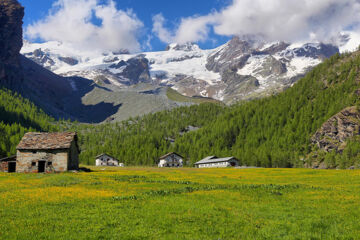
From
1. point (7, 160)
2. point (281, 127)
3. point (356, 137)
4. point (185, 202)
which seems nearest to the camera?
point (185, 202)

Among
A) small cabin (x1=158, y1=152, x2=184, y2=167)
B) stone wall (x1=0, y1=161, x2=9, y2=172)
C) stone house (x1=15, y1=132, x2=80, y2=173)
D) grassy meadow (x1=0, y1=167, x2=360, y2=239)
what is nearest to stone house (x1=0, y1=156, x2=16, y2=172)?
stone wall (x1=0, y1=161, x2=9, y2=172)

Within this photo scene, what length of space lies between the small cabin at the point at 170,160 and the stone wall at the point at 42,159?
354 feet

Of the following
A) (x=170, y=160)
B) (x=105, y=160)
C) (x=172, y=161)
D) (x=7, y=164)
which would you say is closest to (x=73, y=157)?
(x=7, y=164)

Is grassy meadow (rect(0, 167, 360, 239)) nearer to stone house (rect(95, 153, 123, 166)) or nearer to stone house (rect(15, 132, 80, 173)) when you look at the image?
stone house (rect(15, 132, 80, 173))

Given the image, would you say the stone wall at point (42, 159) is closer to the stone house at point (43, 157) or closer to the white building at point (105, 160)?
the stone house at point (43, 157)

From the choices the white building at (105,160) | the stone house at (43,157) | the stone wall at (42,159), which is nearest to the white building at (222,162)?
the white building at (105,160)

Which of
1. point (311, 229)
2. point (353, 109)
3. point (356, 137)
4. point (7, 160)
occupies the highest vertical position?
point (353, 109)

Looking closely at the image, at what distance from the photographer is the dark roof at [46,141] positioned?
208 feet

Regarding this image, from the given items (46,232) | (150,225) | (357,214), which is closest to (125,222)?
(150,225)

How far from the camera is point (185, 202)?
23.7 m

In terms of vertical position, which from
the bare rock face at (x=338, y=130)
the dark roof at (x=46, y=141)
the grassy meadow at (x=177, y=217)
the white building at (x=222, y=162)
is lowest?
the grassy meadow at (x=177, y=217)

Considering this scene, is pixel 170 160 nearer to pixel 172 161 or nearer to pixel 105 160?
pixel 172 161

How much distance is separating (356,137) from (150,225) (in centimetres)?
15563

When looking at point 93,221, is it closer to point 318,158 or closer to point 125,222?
point 125,222
